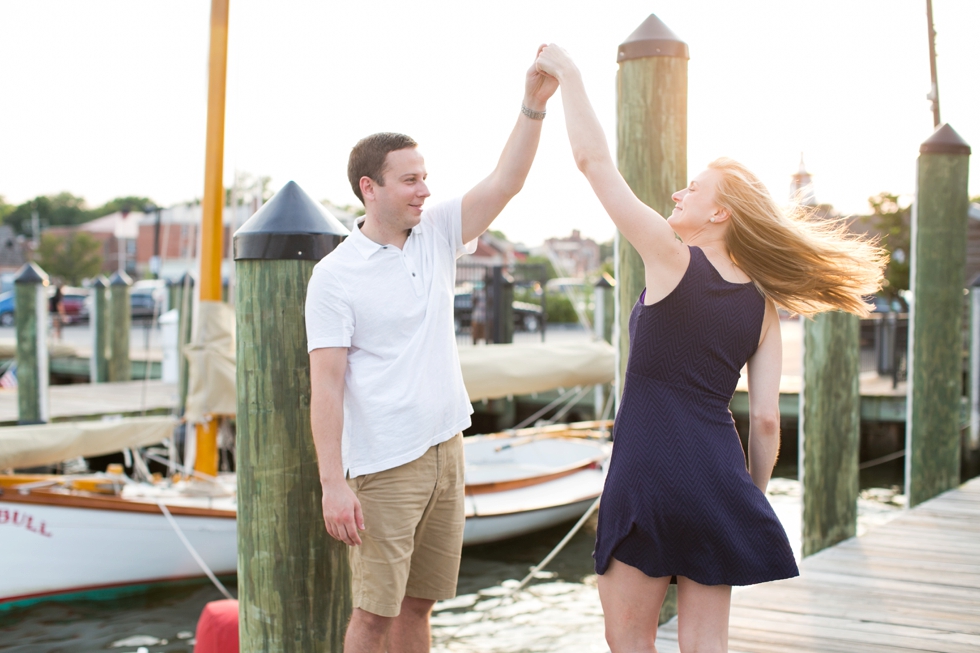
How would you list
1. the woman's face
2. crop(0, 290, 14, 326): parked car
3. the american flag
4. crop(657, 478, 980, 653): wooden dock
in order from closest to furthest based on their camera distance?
1. the woman's face
2. crop(657, 478, 980, 653): wooden dock
3. the american flag
4. crop(0, 290, 14, 326): parked car

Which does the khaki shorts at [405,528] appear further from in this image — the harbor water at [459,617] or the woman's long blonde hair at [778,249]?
the harbor water at [459,617]

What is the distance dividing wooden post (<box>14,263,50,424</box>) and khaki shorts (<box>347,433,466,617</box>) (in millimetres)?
9756

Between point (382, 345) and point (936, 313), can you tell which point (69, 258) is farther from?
point (382, 345)

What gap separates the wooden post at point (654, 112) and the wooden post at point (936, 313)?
3.55 metres

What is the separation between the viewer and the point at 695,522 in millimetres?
1901

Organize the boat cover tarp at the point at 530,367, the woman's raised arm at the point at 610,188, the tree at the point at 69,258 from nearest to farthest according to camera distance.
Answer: the woman's raised arm at the point at 610,188 → the boat cover tarp at the point at 530,367 → the tree at the point at 69,258

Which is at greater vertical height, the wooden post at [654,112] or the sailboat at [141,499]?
the wooden post at [654,112]

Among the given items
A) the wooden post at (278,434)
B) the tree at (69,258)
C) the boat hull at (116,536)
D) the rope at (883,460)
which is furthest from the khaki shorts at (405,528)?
the tree at (69,258)

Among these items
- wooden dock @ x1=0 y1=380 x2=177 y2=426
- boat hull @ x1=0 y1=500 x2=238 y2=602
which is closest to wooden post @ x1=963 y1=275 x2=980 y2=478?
boat hull @ x1=0 y1=500 x2=238 y2=602

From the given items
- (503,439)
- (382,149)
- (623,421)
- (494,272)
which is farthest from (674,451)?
(494,272)

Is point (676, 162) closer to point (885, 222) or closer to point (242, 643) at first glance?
point (242, 643)

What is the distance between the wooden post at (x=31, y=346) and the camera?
1097cm

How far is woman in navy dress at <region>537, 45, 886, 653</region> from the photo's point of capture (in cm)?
190

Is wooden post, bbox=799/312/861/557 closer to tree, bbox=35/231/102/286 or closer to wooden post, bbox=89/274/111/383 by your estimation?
wooden post, bbox=89/274/111/383
